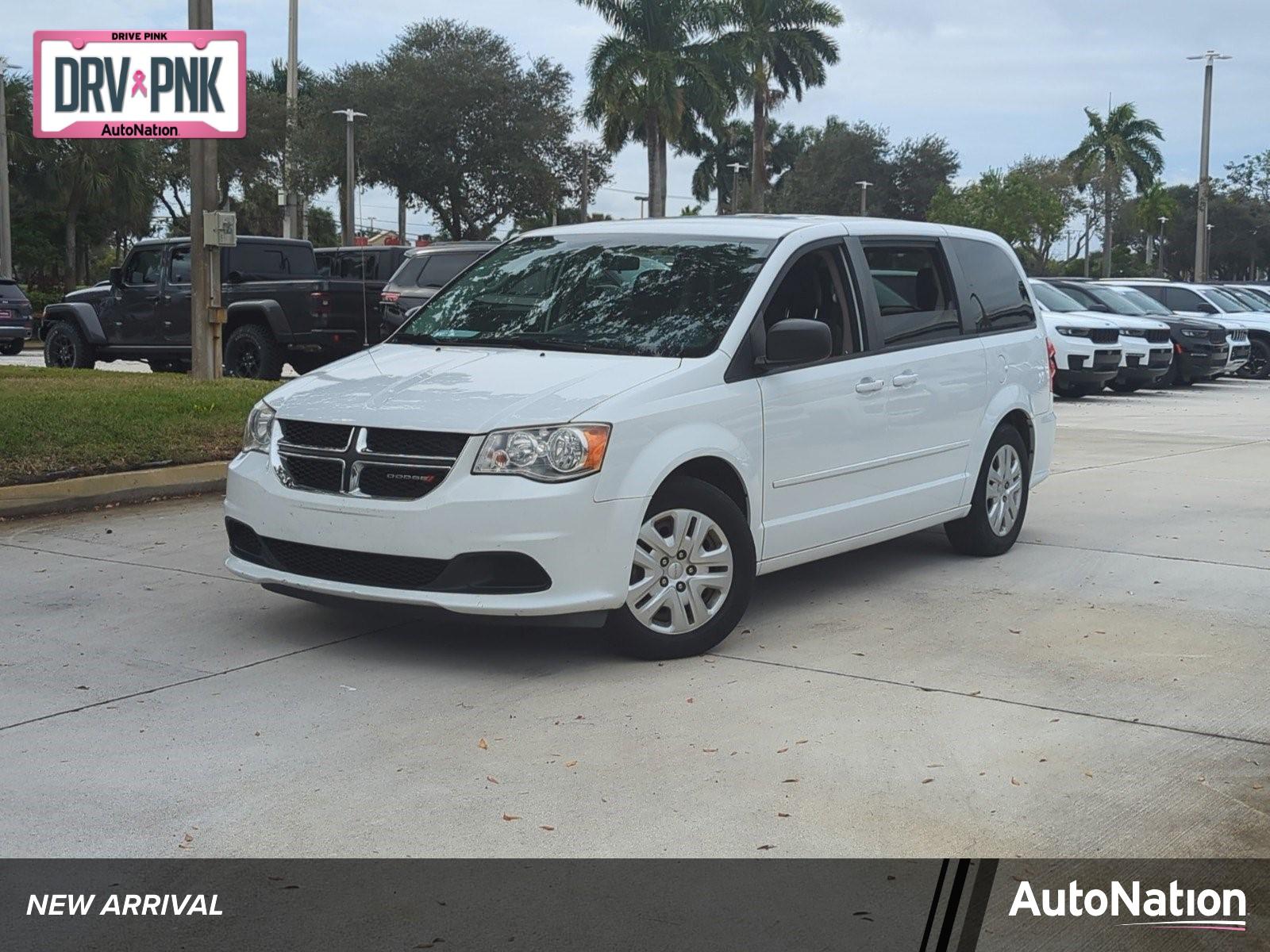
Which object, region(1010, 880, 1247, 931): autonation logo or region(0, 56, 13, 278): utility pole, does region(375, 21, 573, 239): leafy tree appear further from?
region(1010, 880, 1247, 931): autonation logo

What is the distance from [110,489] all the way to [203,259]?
20.6ft

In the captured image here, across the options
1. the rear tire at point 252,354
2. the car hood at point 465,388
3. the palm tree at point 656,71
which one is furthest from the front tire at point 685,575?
the palm tree at point 656,71

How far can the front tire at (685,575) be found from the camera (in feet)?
20.0

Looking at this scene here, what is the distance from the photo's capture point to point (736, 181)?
8381 cm

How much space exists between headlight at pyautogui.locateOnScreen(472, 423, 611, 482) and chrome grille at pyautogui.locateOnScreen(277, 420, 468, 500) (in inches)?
4.8

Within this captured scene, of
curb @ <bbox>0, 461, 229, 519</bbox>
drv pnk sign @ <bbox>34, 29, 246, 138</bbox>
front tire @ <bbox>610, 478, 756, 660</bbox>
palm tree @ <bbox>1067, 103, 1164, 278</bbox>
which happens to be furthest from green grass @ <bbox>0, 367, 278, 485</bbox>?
palm tree @ <bbox>1067, 103, 1164, 278</bbox>

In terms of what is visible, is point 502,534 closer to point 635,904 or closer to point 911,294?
point 635,904

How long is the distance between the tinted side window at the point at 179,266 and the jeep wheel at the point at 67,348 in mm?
1874

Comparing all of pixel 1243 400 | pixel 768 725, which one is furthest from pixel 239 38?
pixel 1243 400

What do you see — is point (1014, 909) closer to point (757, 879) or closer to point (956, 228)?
point (757, 879)

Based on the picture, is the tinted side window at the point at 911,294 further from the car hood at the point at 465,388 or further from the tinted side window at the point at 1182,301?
the tinted side window at the point at 1182,301

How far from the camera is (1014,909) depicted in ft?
12.5

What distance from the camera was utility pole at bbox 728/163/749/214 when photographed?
8394 cm

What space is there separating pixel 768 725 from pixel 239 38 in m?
12.6
